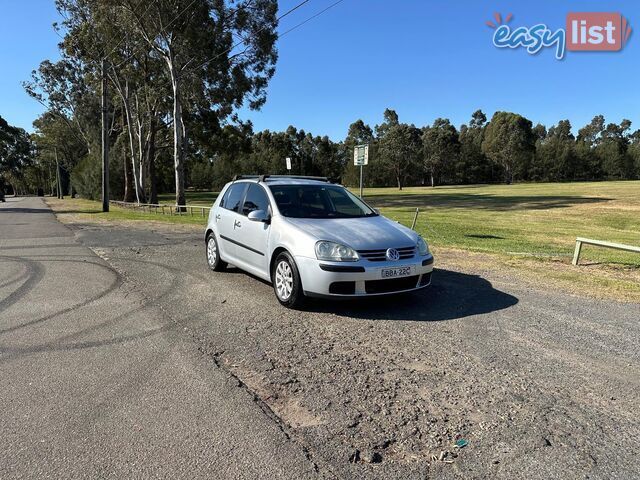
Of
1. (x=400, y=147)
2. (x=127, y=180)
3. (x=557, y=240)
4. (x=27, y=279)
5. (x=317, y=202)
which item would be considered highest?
(x=400, y=147)

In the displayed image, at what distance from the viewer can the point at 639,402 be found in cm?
331

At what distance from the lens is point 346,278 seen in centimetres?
514

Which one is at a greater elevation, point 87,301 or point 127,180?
point 127,180

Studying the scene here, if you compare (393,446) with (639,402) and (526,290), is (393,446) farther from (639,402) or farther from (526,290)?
(526,290)

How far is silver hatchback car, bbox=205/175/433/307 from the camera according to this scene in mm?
5211

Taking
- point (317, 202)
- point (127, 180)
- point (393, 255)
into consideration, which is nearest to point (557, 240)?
point (317, 202)

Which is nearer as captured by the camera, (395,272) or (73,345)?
(73,345)

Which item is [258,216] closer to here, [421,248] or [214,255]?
[214,255]

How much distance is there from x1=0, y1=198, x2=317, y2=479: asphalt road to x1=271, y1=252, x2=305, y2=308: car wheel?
Result: 1316 mm

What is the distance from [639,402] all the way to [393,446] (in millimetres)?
1945

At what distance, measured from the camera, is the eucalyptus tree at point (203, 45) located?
24.9 metres

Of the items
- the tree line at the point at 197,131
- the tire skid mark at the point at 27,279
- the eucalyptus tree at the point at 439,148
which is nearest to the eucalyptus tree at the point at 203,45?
the tree line at the point at 197,131

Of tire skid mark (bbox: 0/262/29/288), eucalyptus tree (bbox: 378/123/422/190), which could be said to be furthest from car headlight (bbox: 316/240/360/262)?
eucalyptus tree (bbox: 378/123/422/190)

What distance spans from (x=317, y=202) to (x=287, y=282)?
1557mm
